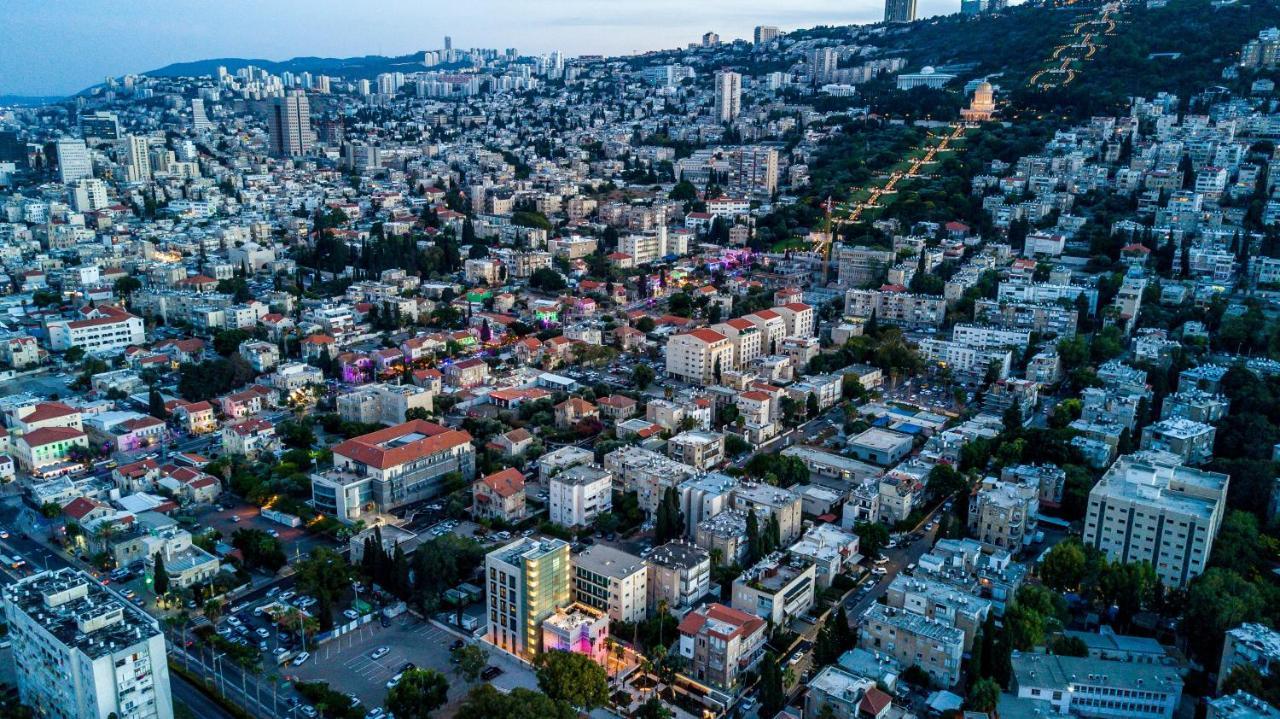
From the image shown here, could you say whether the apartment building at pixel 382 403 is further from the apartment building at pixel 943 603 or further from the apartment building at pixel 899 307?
the apartment building at pixel 899 307

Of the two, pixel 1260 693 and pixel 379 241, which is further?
pixel 379 241

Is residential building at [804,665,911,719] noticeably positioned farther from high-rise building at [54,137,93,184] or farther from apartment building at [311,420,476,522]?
high-rise building at [54,137,93,184]

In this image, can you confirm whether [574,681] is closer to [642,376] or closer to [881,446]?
[881,446]


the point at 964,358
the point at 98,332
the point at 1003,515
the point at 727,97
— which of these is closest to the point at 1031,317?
the point at 964,358

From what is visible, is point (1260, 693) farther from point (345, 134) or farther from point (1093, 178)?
point (345, 134)

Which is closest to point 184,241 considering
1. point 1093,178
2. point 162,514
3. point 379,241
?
point 379,241
